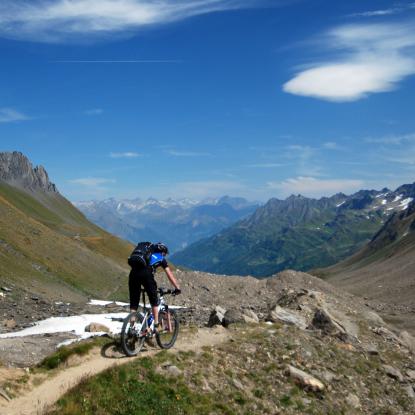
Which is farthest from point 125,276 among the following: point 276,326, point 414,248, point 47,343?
point 414,248

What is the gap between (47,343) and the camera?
30.9 metres

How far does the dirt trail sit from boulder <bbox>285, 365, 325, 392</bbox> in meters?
3.65

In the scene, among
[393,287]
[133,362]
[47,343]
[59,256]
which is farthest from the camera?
[393,287]

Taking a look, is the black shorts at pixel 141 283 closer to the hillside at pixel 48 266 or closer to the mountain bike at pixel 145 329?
the mountain bike at pixel 145 329

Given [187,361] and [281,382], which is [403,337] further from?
[187,361]

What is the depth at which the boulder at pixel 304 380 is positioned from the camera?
771 inches

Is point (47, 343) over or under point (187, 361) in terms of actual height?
under

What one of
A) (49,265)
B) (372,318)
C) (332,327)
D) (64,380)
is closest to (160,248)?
(64,380)

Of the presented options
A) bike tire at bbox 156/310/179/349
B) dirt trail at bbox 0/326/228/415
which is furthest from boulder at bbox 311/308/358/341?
bike tire at bbox 156/310/179/349

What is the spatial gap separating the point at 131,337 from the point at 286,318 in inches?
610

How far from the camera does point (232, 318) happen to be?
27500mm

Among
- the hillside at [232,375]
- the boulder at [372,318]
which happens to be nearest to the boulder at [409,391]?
the hillside at [232,375]

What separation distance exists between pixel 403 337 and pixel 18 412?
32.3 meters

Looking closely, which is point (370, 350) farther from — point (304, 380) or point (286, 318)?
point (304, 380)
